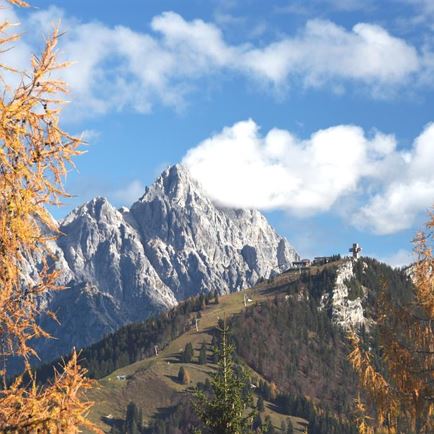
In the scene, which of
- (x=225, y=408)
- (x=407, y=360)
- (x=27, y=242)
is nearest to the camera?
(x=27, y=242)

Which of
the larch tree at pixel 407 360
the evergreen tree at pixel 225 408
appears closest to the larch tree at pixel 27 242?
the larch tree at pixel 407 360

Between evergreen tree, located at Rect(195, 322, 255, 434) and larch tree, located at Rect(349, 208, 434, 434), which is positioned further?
evergreen tree, located at Rect(195, 322, 255, 434)

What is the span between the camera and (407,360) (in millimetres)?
19781

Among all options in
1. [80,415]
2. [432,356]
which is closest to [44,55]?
[80,415]

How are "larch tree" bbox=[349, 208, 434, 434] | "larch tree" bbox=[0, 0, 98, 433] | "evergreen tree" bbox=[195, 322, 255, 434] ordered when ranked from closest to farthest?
"larch tree" bbox=[0, 0, 98, 433]
"larch tree" bbox=[349, 208, 434, 434]
"evergreen tree" bbox=[195, 322, 255, 434]

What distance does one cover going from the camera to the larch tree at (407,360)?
63.4 feet

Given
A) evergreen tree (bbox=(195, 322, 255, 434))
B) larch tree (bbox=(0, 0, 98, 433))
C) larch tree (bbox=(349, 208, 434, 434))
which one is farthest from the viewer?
evergreen tree (bbox=(195, 322, 255, 434))

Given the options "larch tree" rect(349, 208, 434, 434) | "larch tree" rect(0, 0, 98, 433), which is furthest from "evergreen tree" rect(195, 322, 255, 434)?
A: "larch tree" rect(0, 0, 98, 433)

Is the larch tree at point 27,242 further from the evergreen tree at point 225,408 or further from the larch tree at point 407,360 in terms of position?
the evergreen tree at point 225,408

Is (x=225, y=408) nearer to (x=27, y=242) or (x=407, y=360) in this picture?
(x=407, y=360)

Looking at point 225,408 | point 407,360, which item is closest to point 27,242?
point 407,360

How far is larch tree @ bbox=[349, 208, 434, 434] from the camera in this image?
63.4ft

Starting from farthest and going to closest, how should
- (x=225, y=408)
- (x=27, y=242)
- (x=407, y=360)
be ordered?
(x=225, y=408) → (x=407, y=360) → (x=27, y=242)

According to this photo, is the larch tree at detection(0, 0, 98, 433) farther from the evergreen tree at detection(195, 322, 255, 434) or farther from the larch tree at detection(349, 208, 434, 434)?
the evergreen tree at detection(195, 322, 255, 434)
